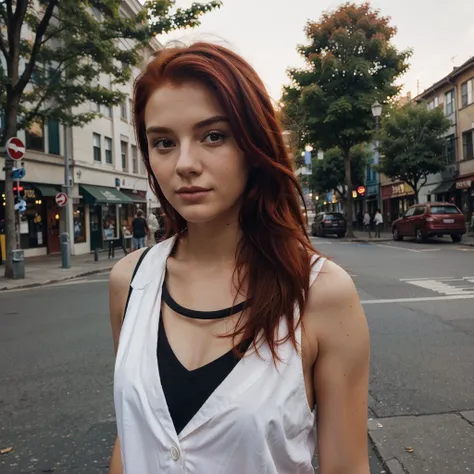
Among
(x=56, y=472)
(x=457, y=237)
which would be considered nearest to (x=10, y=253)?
(x=56, y=472)

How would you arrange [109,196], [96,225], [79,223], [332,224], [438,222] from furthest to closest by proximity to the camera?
1. [332,224]
2. [109,196]
3. [96,225]
4. [79,223]
5. [438,222]

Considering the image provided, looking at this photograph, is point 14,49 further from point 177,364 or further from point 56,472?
point 177,364

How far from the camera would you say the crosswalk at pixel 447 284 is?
840 cm

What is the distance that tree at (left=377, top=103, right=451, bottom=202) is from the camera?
91.2 feet

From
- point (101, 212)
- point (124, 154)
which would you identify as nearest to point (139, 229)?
point (101, 212)

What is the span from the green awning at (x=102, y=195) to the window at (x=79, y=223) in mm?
593

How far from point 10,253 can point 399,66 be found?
24580 millimetres

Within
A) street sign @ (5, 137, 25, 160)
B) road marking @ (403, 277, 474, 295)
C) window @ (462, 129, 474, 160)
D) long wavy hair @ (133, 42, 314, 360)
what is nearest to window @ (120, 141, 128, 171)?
street sign @ (5, 137, 25, 160)

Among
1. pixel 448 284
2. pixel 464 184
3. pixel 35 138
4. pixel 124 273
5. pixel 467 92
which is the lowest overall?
pixel 448 284

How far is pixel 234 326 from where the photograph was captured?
1.22 metres

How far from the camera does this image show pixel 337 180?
41.5 metres

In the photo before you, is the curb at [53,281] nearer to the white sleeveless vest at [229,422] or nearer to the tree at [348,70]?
the white sleeveless vest at [229,422]

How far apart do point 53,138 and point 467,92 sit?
23.5m

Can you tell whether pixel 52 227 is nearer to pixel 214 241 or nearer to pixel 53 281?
pixel 53 281
